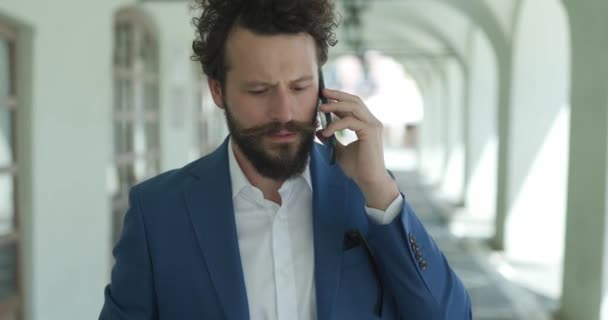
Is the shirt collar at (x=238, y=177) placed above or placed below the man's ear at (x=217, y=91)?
below

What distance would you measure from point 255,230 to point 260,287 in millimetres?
173

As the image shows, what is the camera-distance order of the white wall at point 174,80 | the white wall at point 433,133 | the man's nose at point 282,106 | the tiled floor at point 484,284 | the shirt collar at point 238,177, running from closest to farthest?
the man's nose at point 282,106 < the shirt collar at point 238,177 < the tiled floor at point 484,284 < the white wall at point 174,80 < the white wall at point 433,133

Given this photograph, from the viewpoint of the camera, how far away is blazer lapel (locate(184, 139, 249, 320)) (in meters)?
1.83

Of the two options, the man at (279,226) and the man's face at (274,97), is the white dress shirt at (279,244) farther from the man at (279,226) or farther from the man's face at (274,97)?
Result: the man's face at (274,97)

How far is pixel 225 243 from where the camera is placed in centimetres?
189

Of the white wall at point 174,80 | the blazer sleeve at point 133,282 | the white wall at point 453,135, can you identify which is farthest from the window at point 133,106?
the white wall at point 453,135

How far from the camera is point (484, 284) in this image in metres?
9.62

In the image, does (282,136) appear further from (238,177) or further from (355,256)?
(355,256)

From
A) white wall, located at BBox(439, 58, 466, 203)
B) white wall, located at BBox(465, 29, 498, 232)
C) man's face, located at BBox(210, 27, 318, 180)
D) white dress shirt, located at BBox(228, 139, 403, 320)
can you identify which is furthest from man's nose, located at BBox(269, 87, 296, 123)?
white wall, located at BBox(439, 58, 466, 203)

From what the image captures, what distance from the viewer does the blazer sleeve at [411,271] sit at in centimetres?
183

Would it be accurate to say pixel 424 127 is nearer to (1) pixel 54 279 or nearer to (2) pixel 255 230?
(1) pixel 54 279

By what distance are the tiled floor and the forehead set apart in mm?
6609

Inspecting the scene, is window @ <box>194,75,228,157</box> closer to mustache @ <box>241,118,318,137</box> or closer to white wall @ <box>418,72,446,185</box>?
mustache @ <box>241,118,318,137</box>

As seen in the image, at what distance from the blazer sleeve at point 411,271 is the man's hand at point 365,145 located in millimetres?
71
